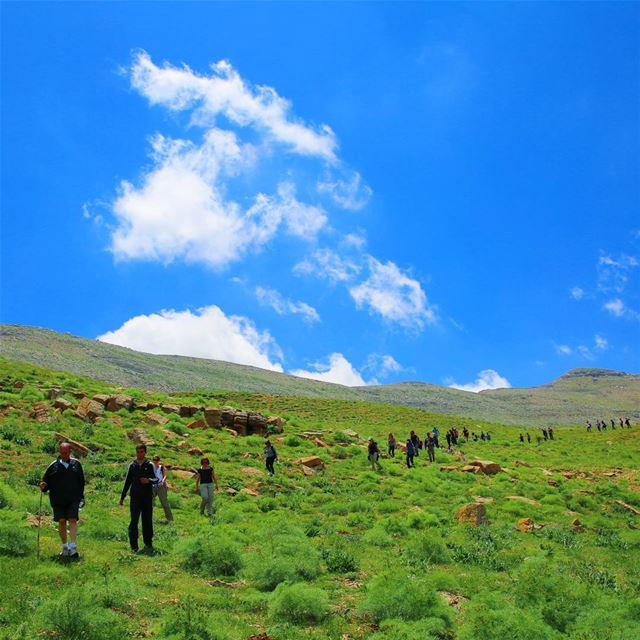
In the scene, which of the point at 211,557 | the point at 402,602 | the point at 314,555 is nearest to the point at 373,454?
the point at 314,555

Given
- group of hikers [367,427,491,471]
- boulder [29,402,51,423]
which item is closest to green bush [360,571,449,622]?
group of hikers [367,427,491,471]

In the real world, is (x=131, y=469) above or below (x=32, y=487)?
above

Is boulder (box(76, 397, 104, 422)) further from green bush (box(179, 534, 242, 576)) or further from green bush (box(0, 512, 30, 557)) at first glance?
green bush (box(179, 534, 242, 576))

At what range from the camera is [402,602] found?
8.83 metres

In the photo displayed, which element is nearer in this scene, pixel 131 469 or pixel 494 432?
pixel 131 469

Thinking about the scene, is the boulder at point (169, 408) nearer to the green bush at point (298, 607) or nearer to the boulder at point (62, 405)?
the boulder at point (62, 405)

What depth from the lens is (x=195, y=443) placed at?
29469 mm

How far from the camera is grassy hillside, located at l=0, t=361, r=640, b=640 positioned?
792 cm

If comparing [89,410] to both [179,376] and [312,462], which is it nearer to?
[312,462]

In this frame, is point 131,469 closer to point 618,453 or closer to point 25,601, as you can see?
point 25,601

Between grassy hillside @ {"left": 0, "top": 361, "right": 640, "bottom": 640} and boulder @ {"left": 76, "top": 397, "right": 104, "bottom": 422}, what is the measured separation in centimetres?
68

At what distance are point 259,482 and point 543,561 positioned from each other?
1397cm

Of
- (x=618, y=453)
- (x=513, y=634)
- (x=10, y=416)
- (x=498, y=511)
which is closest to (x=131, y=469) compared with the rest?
(x=513, y=634)

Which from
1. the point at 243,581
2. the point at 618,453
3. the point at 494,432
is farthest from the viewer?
the point at 494,432
